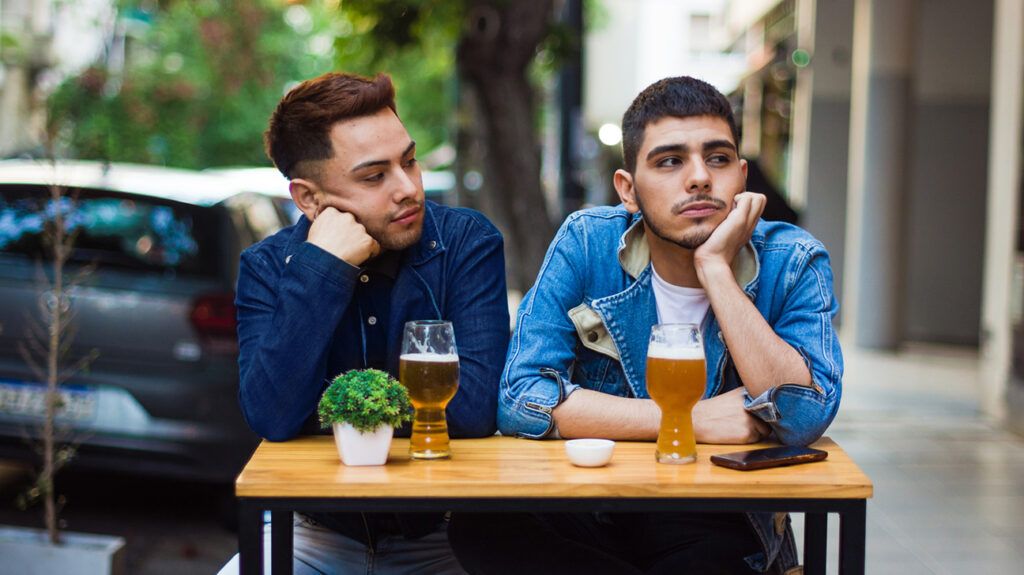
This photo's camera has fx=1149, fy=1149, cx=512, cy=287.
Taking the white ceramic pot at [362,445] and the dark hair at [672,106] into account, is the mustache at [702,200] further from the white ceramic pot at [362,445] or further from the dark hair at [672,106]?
the white ceramic pot at [362,445]

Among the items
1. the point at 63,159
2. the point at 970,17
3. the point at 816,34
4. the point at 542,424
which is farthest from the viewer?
the point at 816,34

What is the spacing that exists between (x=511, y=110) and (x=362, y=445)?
5.19 metres

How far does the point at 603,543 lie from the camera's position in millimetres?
2699

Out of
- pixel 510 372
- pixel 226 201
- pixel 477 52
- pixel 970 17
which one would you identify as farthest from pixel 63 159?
pixel 970 17

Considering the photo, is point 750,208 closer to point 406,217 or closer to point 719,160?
point 719,160

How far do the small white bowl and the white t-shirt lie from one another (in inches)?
27.2

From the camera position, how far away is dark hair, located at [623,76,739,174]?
2.71m

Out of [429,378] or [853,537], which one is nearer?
[853,537]

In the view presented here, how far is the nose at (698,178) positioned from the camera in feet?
8.75

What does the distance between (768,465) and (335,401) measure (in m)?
0.85

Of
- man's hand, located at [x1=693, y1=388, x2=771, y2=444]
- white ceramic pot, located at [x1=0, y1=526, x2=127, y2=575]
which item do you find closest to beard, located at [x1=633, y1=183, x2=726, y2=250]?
Answer: man's hand, located at [x1=693, y1=388, x2=771, y2=444]

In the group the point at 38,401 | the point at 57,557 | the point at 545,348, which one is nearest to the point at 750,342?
the point at 545,348

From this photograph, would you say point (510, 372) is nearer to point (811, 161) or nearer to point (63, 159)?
point (63, 159)

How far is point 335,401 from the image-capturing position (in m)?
2.23
